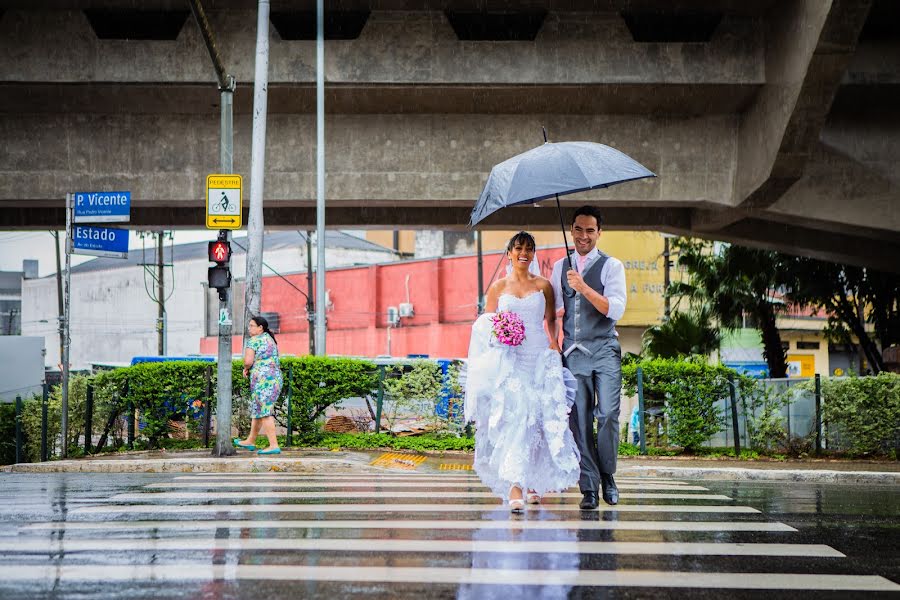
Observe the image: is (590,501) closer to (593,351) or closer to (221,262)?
(593,351)

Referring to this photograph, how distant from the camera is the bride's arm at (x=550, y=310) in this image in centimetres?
830

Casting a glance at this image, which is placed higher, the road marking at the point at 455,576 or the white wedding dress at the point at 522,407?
the white wedding dress at the point at 522,407

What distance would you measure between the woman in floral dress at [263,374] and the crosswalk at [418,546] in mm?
5789

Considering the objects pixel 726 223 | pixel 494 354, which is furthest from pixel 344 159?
pixel 494 354

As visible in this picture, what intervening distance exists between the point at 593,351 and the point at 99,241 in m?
12.8

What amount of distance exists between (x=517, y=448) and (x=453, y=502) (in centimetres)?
98

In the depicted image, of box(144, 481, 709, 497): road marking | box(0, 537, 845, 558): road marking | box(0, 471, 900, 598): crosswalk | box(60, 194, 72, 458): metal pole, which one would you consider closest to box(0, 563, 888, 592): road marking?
box(0, 471, 900, 598): crosswalk

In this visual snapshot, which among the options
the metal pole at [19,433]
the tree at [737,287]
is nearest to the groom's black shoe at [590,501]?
the metal pole at [19,433]

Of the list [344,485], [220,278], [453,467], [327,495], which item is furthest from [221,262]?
[327,495]

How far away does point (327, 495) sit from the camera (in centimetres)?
916

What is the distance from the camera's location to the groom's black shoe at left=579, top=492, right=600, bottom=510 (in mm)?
7676

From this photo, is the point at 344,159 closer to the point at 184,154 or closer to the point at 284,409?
the point at 184,154

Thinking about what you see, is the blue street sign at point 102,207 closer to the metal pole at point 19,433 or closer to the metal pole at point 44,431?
the metal pole at point 44,431

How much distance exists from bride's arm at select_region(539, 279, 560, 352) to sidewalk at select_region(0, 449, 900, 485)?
17.0 ft
